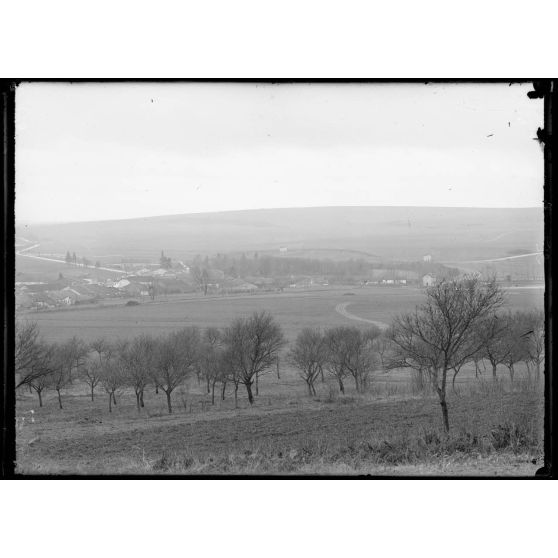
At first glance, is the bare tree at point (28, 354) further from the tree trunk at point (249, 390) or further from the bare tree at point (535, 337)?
the bare tree at point (535, 337)

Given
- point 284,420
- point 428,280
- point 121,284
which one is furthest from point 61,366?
point 428,280

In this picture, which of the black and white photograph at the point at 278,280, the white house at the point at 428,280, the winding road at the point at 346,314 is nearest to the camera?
the black and white photograph at the point at 278,280

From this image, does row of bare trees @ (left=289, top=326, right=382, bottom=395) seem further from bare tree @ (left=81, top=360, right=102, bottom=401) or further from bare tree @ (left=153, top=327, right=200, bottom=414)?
bare tree @ (left=81, top=360, right=102, bottom=401)

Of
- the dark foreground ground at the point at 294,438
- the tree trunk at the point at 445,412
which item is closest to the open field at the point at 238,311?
the dark foreground ground at the point at 294,438

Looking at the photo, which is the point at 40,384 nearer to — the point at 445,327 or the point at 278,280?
the point at 278,280

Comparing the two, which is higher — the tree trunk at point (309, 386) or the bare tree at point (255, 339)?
the bare tree at point (255, 339)

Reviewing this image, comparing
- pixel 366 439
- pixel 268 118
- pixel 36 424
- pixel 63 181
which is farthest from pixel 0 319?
pixel 366 439
